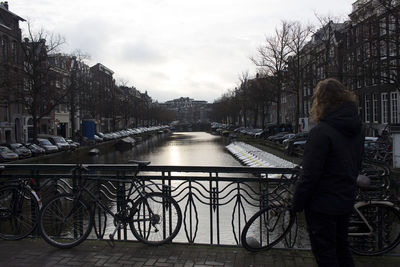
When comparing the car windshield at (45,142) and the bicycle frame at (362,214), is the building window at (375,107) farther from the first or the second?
the bicycle frame at (362,214)

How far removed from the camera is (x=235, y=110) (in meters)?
83.3

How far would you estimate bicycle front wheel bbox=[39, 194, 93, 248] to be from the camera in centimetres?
514

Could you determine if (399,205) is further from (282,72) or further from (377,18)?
(282,72)

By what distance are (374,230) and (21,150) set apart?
30.5 meters

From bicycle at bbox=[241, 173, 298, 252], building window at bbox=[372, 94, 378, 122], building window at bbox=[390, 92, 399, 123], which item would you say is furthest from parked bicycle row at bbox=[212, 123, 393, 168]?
building window at bbox=[372, 94, 378, 122]

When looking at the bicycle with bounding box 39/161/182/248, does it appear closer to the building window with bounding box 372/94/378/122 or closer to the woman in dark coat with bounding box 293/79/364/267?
the woman in dark coat with bounding box 293/79/364/267

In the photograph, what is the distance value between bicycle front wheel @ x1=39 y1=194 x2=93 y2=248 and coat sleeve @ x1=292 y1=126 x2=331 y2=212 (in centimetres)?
313

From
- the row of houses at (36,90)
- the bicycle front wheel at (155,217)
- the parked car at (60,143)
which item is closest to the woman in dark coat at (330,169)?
the bicycle front wheel at (155,217)

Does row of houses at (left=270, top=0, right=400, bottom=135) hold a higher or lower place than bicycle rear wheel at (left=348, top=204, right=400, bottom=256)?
higher

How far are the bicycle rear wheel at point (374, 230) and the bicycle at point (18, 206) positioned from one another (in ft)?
14.7

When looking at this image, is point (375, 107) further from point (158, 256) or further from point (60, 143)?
point (158, 256)

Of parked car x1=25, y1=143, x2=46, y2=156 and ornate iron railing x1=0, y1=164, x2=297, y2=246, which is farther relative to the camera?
parked car x1=25, y1=143, x2=46, y2=156

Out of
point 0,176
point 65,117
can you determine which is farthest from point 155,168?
point 65,117

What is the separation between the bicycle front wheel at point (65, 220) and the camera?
16.9 feet
